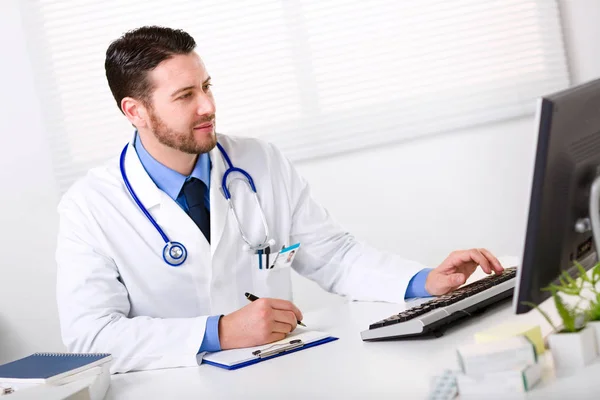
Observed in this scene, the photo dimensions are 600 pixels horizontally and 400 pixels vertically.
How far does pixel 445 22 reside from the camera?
3.58 metres

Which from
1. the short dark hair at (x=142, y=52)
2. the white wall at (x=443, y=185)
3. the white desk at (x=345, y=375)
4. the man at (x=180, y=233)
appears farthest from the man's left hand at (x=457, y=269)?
the white wall at (x=443, y=185)

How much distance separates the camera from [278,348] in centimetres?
165

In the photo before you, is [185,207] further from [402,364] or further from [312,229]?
[402,364]

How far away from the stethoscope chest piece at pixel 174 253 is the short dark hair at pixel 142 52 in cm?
46

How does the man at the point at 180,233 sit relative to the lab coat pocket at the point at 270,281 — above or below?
above

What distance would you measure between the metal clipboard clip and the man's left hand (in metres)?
0.39

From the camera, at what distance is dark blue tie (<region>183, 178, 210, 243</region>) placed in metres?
2.12

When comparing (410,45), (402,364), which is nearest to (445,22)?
(410,45)

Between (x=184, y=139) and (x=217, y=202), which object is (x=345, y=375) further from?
(x=184, y=139)

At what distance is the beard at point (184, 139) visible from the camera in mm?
2150

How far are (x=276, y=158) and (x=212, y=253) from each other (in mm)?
417

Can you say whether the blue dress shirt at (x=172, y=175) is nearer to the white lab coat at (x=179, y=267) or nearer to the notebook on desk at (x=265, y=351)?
the white lab coat at (x=179, y=267)

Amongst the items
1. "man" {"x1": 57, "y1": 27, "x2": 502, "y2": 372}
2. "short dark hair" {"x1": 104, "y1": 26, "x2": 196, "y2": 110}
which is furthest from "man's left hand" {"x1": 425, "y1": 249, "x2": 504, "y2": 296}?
"short dark hair" {"x1": 104, "y1": 26, "x2": 196, "y2": 110}

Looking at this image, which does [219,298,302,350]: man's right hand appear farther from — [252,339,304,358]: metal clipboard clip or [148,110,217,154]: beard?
[148,110,217,154]: beard
